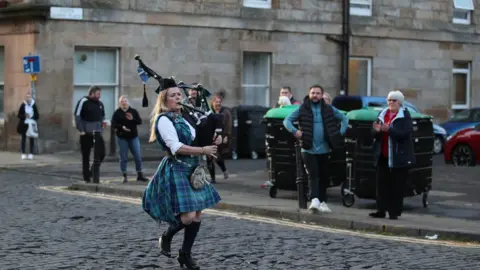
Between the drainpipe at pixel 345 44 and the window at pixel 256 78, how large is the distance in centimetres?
252

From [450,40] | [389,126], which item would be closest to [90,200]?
[389,126]

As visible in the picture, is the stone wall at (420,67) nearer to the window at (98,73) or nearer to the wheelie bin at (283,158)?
the window at (98,73)

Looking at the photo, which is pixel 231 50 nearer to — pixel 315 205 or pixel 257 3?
pixel 257 3

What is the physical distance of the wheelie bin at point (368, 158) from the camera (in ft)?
48.6

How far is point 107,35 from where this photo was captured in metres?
27.9

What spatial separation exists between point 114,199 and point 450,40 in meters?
21.7

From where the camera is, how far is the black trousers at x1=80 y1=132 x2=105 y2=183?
18.4 metres

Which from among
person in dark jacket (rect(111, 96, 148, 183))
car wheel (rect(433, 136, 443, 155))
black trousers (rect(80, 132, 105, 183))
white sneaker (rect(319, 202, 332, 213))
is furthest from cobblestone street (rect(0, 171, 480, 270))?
car wheel (rect(433, 136, 443, 155))

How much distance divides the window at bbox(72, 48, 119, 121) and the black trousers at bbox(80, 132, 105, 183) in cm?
907

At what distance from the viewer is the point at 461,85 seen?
1436 inches

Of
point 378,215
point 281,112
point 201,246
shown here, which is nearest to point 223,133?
point 281,112

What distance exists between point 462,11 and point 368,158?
2264 centimetres

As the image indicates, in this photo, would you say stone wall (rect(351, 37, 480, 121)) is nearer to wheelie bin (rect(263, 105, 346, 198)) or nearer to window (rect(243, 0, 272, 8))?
window (rect(243, 0, 272, 8))

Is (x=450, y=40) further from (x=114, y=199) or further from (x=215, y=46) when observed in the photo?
(x=114, y=199)
